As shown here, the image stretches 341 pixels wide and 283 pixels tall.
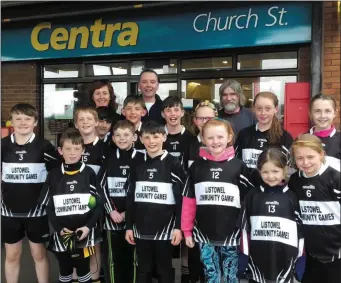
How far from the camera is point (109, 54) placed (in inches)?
277

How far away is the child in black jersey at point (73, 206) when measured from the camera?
342 cm

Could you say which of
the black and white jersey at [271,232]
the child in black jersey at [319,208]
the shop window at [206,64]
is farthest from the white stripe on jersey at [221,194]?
the shop window at [206,64]

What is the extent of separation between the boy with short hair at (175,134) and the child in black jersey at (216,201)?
2.23 ft

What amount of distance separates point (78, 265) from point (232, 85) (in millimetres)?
2223

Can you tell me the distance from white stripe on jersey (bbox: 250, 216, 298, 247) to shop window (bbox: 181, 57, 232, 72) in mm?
3975

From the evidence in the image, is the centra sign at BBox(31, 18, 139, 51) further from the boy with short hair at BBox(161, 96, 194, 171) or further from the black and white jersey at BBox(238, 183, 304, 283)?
the black and white jersey at BBox(238, 183, 304, 283)

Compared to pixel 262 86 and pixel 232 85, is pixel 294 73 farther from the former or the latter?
pixel 232 85

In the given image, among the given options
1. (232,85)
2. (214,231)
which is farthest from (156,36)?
(214,231)

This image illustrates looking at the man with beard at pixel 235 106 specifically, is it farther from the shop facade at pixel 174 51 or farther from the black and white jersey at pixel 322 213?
the shop facade at pixel 174 51

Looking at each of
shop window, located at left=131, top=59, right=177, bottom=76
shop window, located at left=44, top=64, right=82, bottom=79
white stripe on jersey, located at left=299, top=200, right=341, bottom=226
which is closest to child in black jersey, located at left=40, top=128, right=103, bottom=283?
white stripe on jersey, located at left=299, top=200, right=341, bottom=226

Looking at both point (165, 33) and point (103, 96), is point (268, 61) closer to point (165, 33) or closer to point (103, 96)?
point (165, 33)

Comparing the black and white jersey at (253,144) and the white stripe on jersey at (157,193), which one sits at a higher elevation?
Answer: the black and white jersey at (253,144)

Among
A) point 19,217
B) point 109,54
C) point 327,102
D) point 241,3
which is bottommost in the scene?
point 19,217

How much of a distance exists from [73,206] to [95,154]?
563 mm
